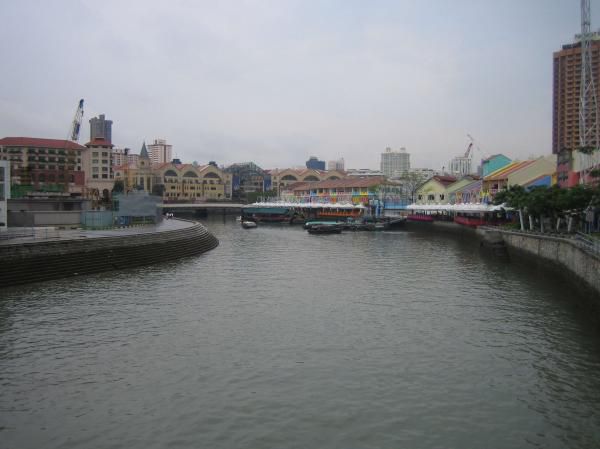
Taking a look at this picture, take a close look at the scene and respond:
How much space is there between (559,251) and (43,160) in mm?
94389

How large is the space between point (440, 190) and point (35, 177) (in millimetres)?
72090

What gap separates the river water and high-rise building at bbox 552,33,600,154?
99.2 metres

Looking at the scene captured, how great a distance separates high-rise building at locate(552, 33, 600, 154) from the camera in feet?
372

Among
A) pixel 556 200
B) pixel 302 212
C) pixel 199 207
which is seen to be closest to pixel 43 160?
pixel 199 207

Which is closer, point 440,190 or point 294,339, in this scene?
point 294,339

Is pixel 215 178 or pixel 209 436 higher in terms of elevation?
pixel 215 178

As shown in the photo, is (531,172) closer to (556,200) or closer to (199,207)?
(556,200)

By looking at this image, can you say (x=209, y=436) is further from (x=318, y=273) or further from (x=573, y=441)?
(x=318, y=273)

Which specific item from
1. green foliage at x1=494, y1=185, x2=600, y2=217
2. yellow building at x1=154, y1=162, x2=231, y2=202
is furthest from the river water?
yellow building at x1=154, y1=162, x2=231, y2=202

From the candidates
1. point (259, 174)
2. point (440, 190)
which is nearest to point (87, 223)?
point (440, 190)

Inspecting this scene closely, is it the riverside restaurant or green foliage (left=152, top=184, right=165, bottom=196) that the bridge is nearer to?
green foliage (left=152, top=184, right=165, bottom=196)

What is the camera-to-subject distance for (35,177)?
9200cm

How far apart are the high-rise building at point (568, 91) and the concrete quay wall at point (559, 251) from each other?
78761 millimetres

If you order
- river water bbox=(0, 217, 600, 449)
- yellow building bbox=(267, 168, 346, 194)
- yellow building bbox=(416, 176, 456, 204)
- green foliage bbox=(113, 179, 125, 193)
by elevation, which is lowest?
river water bbox=(0, 217, 600, 449)
